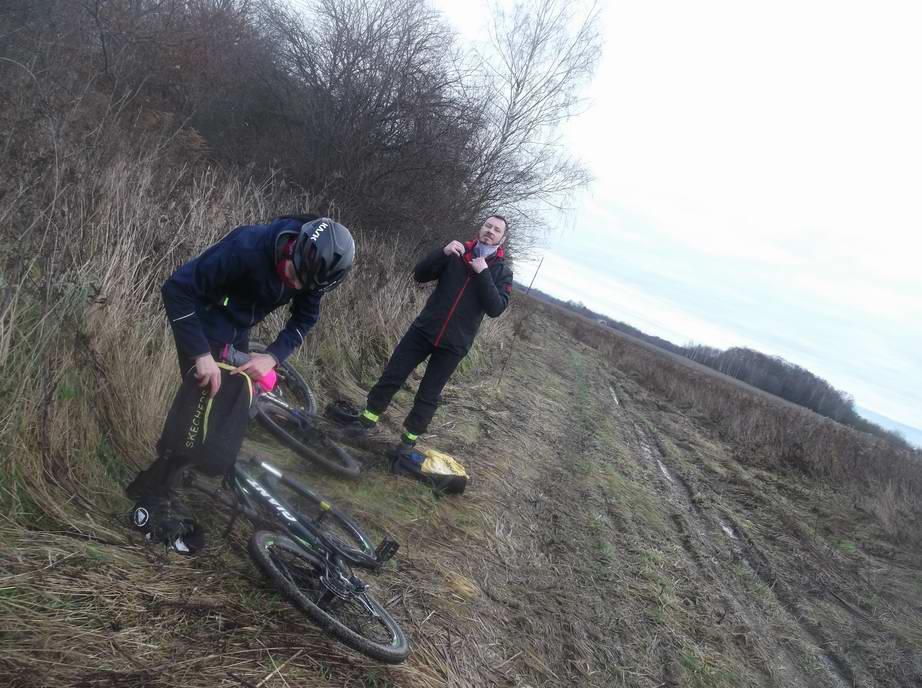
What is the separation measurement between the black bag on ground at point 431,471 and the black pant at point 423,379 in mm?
297

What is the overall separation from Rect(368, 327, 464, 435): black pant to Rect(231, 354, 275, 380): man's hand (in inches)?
89.9

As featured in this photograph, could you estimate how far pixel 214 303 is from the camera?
8.96 ft

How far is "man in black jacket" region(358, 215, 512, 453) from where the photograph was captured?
4.86m

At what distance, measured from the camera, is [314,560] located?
8.94 feet

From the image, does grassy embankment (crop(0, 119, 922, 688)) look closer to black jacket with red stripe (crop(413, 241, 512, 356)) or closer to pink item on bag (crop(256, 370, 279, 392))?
pink item on bag (crop(256, 370, 279, 392))

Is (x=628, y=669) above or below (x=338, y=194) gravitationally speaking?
below

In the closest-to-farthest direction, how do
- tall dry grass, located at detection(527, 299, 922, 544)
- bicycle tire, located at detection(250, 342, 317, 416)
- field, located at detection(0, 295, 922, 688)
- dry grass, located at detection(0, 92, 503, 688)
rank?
dry grass, located at detection(0, 92, 503, 688) < field, located at detection(0, 295, 922, 688) < bicycle tire, located at detection(250, 342, 317, 416) < tall dry grass, located at detection(527, 299, 922, 544)

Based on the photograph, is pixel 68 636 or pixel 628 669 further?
pixel 628 669

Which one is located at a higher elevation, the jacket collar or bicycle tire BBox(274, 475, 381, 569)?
the jacket collar

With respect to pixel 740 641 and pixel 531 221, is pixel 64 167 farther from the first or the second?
pixel 531 221

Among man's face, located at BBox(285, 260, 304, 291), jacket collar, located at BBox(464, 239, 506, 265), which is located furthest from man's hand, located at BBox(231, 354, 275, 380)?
jacket collar, located at BBox(464, 239, 506, 265)

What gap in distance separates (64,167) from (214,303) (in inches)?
67.1

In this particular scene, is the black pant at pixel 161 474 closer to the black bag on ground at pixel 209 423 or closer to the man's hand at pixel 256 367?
the black bag on ground at pixel 209 423

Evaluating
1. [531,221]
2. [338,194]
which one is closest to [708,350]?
[531,221]
